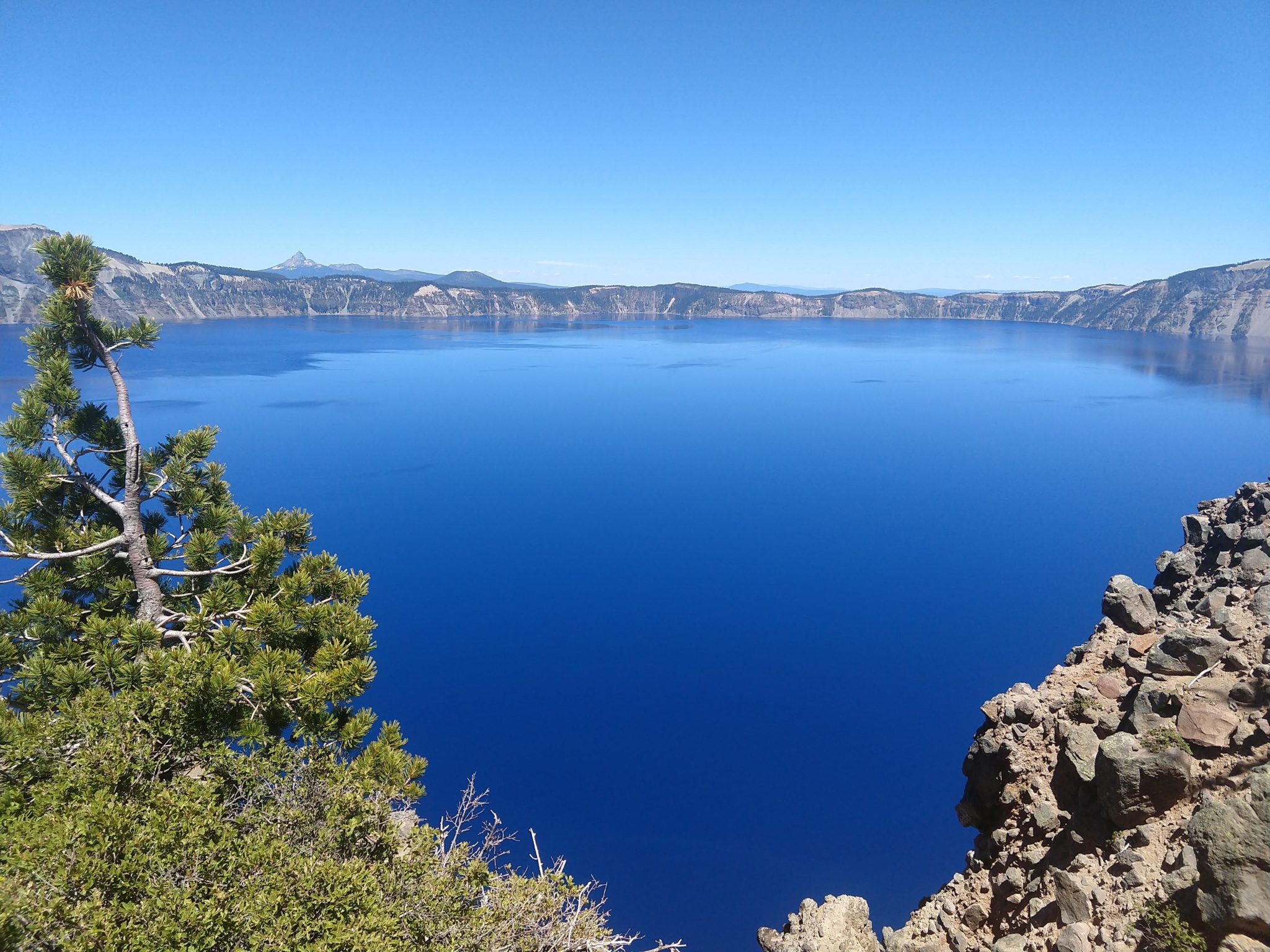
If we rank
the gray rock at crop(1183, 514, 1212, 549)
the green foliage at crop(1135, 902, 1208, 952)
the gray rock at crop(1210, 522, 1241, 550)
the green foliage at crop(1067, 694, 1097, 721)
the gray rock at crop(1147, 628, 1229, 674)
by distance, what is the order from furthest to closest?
the gray rock at crop(1183, 514, 1212, 549)
the gray rock at crop(1210, 522, 1241, 550)
the green foliage at crop(1067, 694, 1097, 721)
the gray rock at crop(1147, 628, 1229, 674)
the green foliage at crop(1135, 902, 1208, 952)

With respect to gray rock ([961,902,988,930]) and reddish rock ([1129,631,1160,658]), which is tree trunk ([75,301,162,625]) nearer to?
gray rock ([961,902,988,930])

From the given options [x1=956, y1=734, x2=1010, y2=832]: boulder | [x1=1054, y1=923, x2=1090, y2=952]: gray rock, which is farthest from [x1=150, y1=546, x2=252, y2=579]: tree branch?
[x1=956, y1=734, x2=1010, y2=832]: boulder

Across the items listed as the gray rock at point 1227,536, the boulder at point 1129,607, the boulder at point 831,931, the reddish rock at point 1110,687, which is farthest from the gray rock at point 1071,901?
the gray rock at point 1227,536

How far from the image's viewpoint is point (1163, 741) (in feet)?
31.9

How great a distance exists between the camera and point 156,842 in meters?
6.63

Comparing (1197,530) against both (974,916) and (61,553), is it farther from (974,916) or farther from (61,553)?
(61,553)

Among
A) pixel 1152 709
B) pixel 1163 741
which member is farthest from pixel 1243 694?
pixel 1163 741

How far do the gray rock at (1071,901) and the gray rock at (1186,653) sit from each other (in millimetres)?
4821

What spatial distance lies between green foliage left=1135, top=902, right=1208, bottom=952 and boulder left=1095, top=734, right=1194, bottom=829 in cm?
197

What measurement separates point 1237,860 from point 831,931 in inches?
249

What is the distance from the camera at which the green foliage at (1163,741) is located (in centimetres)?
956

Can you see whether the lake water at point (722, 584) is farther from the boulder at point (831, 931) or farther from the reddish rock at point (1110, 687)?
the reddish rock at point (1110, 687)

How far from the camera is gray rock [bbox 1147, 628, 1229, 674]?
1154cm

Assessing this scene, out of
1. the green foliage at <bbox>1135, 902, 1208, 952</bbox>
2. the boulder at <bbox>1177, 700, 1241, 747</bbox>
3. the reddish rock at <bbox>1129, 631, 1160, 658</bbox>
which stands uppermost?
the boulder at <bbox>1177, 700, 1241, 747</bbox>
